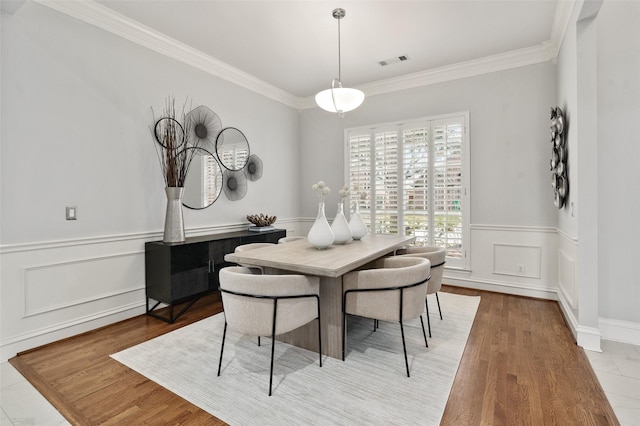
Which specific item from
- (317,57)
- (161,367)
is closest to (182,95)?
(317,57)

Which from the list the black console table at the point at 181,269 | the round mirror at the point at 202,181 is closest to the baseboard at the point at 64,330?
the black console table at the point at 181,269

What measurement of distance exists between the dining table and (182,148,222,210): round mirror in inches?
59.8

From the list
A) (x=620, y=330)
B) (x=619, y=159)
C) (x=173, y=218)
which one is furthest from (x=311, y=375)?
(x=619, y=159)

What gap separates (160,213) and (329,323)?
222 cm

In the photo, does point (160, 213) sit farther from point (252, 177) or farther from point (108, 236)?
point (252, 177)

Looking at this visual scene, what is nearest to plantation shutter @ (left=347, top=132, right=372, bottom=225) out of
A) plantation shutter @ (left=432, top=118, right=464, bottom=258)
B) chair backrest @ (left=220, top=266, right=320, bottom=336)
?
plantation shutter @ (left=432, top=118, right=464, bottom=258)

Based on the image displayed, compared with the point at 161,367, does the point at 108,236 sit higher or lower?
higher

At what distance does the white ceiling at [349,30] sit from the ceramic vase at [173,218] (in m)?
1.63

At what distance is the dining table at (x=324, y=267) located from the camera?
208 centimetres

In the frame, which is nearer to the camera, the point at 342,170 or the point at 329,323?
the point at 329,323

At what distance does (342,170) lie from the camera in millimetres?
5172

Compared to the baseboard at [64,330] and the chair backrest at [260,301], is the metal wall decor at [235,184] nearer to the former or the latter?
the baseboard at [64,330]

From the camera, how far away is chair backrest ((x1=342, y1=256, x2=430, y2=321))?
6.92 ft

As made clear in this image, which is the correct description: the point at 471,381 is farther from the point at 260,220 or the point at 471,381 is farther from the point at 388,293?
the point at 260,220
